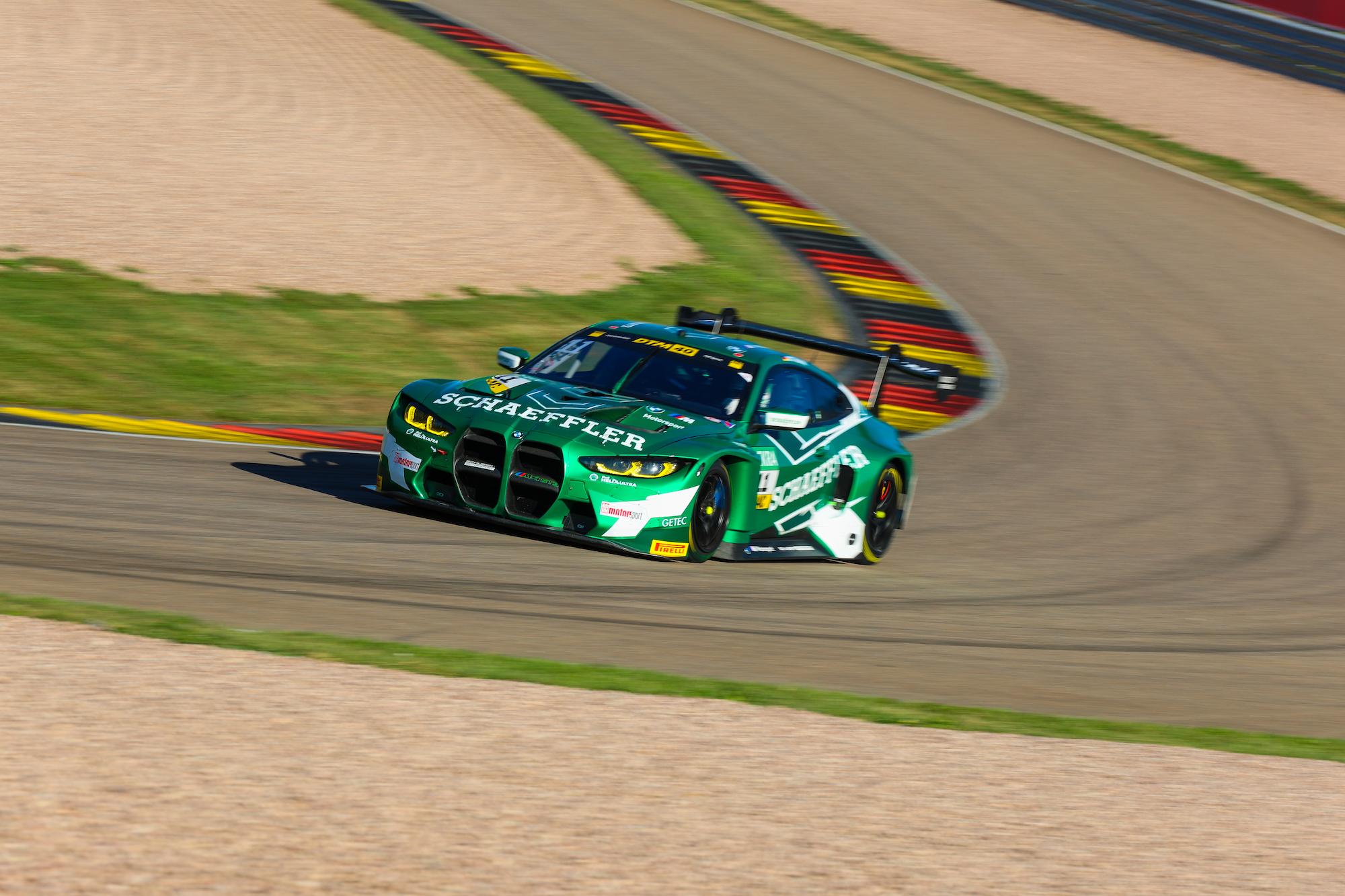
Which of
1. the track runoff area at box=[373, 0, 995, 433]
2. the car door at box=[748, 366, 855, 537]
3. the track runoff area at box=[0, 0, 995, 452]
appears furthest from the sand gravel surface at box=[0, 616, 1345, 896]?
the track runoff area at box=[373, 0, 995, 433]

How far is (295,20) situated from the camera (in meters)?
32.4

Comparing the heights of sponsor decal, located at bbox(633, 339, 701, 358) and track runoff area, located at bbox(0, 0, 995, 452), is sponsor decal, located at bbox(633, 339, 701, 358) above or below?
above

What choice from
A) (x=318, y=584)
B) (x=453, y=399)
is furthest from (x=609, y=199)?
(x=318, y=584)

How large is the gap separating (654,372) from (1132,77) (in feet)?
96.0

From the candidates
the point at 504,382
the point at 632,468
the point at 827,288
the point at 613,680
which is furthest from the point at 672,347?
the point at 827,288

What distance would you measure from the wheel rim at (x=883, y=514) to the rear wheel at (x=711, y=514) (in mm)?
1560

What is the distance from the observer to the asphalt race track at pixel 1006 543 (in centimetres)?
816

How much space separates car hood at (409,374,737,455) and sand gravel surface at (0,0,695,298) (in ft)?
23.7

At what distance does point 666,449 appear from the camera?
383 inches

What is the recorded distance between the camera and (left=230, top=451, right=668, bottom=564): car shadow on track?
10000mm

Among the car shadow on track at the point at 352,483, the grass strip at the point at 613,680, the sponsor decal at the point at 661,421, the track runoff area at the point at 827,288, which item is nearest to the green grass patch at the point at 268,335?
the track runoff area at the point at 827,288

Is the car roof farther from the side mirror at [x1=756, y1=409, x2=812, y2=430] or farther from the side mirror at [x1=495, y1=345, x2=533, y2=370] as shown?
the side mirror at [x1=756, y1=409, x2=812, y2=430]

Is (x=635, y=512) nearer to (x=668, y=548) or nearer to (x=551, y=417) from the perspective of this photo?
(x=668, y=548)

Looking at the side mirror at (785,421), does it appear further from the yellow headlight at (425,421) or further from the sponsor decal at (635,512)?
the yellow headlight at (425,421)
